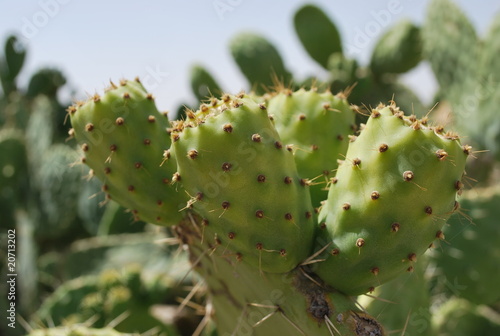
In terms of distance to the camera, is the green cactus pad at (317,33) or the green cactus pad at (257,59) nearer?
the green cactus pad at (257,59)

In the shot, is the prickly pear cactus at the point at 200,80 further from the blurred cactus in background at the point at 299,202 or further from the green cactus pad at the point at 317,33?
the blurred cactus in background at the point at 299,202

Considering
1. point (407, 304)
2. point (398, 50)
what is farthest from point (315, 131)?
point (398, 50)

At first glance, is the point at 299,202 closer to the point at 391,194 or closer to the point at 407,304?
the point at 391,194

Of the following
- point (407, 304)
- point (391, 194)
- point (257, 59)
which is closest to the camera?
point (391, 194)

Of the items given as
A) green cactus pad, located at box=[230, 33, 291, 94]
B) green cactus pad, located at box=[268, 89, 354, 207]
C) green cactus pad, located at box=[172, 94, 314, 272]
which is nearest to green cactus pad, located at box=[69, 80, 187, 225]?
green cactus pad, located at box=[172, 94, 314, 272]

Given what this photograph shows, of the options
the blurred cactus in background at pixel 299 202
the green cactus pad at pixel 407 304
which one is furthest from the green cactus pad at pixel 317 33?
the green cactus pad at pixel 407 304

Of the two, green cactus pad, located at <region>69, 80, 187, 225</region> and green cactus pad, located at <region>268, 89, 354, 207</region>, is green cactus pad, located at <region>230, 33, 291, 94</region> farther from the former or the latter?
green cactus pad, located at <region>69, 80, 187, 225</region>

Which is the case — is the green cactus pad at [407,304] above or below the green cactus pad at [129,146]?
below
